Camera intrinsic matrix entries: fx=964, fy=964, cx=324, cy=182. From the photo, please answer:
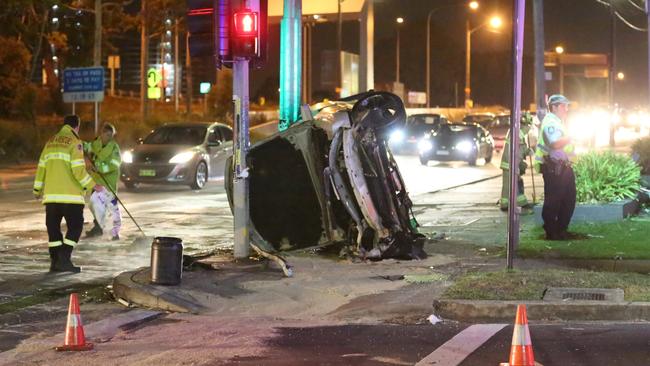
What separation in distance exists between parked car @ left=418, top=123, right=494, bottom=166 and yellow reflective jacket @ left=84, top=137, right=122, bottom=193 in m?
18.8

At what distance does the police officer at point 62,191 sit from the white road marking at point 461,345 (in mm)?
5114

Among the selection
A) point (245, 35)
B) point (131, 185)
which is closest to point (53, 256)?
point (245, 35)

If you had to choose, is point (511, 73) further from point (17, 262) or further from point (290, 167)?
point (17, 262)

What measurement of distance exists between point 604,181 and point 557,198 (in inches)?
87.6

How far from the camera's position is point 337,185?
36.2 feet

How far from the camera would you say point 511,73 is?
9.97 m

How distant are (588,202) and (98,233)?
23.7ft

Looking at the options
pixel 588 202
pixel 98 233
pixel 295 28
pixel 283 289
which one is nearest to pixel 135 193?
pixel 98 233

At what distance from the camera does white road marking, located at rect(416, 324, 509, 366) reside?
266 inches

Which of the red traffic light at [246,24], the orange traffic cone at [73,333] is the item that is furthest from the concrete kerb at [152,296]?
the red traffic light at [246,24]

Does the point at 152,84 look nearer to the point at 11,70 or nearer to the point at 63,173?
the point at 11,70

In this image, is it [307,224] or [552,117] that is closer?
[307,224]

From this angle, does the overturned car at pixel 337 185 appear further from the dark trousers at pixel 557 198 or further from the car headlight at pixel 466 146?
the car headlight at pixel 466 146

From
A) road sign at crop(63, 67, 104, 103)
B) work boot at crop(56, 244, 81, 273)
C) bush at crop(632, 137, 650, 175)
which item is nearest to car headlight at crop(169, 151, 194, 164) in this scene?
road sign at crop(63, 67, 104, 103)
